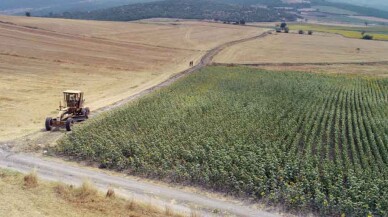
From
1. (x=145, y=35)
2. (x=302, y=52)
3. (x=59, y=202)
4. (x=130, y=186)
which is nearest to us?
(x=59, y=202)

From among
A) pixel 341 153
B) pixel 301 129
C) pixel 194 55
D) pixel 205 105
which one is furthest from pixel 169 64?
pixel 341 153

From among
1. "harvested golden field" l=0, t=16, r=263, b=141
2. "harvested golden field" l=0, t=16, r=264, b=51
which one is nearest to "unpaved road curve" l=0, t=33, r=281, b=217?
"harvested golden field" l=0, t=16, r=263, b=141

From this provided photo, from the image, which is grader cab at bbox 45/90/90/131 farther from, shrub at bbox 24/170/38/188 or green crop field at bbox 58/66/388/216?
shrub at bbox 24/170/38/188

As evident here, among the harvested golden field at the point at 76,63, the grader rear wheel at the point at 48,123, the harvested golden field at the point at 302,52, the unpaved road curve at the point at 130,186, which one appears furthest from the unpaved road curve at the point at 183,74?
the unpaved road curve at the point at 130,186

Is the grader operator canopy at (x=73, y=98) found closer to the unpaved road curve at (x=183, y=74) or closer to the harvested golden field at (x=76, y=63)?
the harvested golden field at (x=76, y=63)

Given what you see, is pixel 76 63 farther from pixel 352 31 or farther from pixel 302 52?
pixel 352 31

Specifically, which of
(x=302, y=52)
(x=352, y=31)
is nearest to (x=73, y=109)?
(x=302, y=52)
